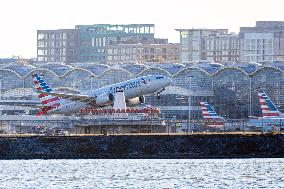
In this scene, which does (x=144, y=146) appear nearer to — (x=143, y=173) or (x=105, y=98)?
(x=143, y=173)

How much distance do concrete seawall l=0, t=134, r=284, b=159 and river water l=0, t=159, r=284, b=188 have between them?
302cm

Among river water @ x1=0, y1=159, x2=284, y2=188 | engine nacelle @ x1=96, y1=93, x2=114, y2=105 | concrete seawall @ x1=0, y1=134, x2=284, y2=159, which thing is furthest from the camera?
engine nacelle @ x1=96, y1=93, x2=114, y2=105

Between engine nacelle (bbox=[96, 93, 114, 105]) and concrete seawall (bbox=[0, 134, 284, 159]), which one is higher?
engine nacelle (bbox=[96, 93, 114, 105])

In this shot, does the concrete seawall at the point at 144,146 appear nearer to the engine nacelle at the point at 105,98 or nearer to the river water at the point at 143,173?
the river water at the point at 143,173

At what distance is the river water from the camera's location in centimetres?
10961

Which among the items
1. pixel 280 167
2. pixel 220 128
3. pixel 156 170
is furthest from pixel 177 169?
pixel 220 128

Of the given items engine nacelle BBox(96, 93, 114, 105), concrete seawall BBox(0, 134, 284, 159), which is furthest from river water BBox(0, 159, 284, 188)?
engine nacelle BBox(96, 93, 114, 105)

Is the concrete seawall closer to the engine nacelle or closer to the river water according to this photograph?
the river water

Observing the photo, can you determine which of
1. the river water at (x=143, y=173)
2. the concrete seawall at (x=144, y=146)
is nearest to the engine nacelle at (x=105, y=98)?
the concrete seawall at (x=144, y=146)

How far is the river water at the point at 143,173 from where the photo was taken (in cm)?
10961

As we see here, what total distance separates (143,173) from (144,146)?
29.5 metres

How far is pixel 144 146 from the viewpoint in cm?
15425

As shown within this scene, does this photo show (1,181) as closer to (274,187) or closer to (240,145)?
(274,187)

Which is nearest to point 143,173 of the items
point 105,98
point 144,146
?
point 144,146
